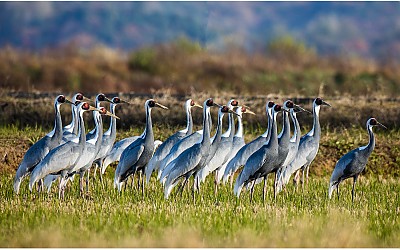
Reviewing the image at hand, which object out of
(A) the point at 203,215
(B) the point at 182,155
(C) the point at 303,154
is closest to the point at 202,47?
(C) the point at 303,154

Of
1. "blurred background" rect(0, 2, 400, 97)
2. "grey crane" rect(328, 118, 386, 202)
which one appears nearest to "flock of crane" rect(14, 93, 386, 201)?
"grey crane" rect(328, 118, 386, 202)

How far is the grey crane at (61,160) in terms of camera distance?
1171 centimetres

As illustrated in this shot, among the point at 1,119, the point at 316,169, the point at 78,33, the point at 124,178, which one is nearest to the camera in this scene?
the point at 124,178

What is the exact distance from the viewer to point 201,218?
10.2 m

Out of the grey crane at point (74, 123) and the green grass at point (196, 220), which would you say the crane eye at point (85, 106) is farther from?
the green grass at point (196, 220)

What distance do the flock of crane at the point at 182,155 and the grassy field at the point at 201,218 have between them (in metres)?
→ 0.28

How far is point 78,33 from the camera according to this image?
115875mm

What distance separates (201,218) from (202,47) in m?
27.4

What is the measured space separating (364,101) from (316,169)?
4114 mm

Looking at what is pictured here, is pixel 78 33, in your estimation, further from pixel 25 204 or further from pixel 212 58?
pixel 25 204

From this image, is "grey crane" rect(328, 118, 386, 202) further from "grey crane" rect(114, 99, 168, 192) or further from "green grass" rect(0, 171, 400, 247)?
"grey crane" rect(114, 99, 168, 192)

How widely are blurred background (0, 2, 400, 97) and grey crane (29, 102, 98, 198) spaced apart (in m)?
8.07

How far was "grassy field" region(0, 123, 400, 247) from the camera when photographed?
908cm

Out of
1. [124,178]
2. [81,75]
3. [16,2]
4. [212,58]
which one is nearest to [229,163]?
[124,178]
